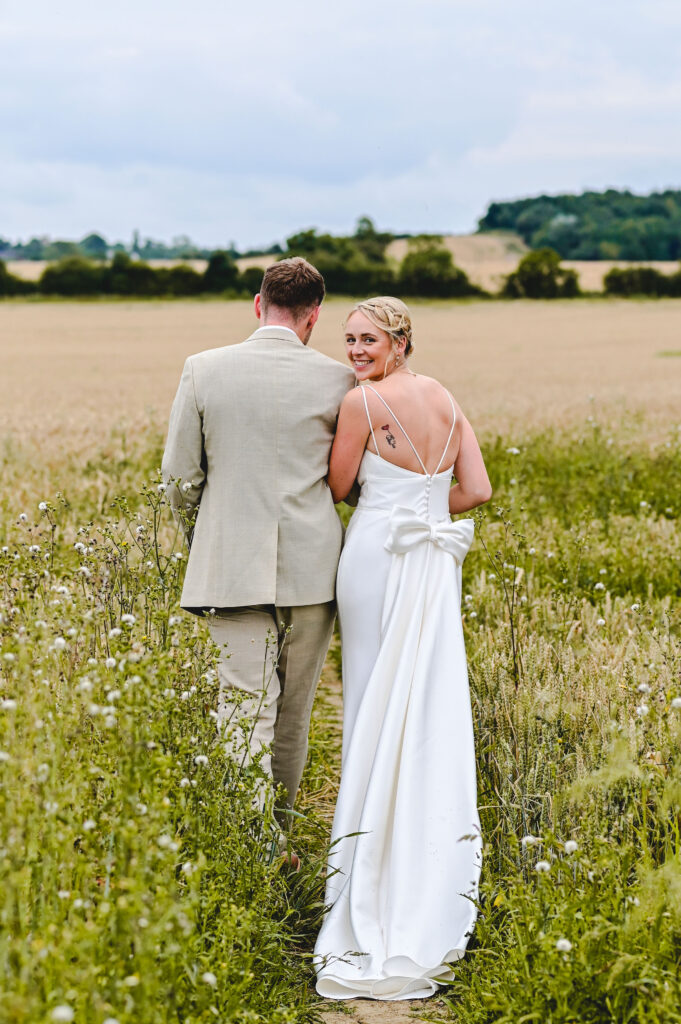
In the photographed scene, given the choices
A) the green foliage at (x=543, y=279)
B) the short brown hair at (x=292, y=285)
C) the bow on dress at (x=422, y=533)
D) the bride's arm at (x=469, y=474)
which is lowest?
the bow on dress at (x=422, y=533)

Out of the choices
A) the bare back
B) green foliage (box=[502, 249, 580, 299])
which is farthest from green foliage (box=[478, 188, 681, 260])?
the bare back

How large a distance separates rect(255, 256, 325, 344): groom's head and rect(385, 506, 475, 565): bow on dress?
0.78m

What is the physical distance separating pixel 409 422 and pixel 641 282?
66524 millimetres

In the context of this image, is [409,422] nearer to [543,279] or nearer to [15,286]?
[543,279]

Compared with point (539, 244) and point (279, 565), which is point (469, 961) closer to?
point (279, 565)

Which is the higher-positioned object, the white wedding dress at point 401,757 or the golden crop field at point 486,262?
the golden crop field at point 486,262

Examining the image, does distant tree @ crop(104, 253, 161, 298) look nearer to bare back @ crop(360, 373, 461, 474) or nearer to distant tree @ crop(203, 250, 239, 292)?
distant tree @ crop(203, 250, 239, 292)

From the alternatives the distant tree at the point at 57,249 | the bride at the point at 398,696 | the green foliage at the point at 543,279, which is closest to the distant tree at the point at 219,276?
the green foliage at the point at 543,279

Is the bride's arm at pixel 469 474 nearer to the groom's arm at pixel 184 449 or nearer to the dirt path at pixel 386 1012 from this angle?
the groom's arm at pixel 184 449

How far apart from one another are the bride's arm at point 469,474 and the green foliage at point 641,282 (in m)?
64.6

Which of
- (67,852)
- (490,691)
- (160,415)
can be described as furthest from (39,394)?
(67,852)

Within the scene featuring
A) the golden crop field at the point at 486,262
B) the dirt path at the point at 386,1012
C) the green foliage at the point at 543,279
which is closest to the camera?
the dirt path at the point at 386,1012

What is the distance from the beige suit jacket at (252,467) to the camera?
4047mm

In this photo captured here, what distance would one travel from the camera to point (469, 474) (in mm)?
4484
